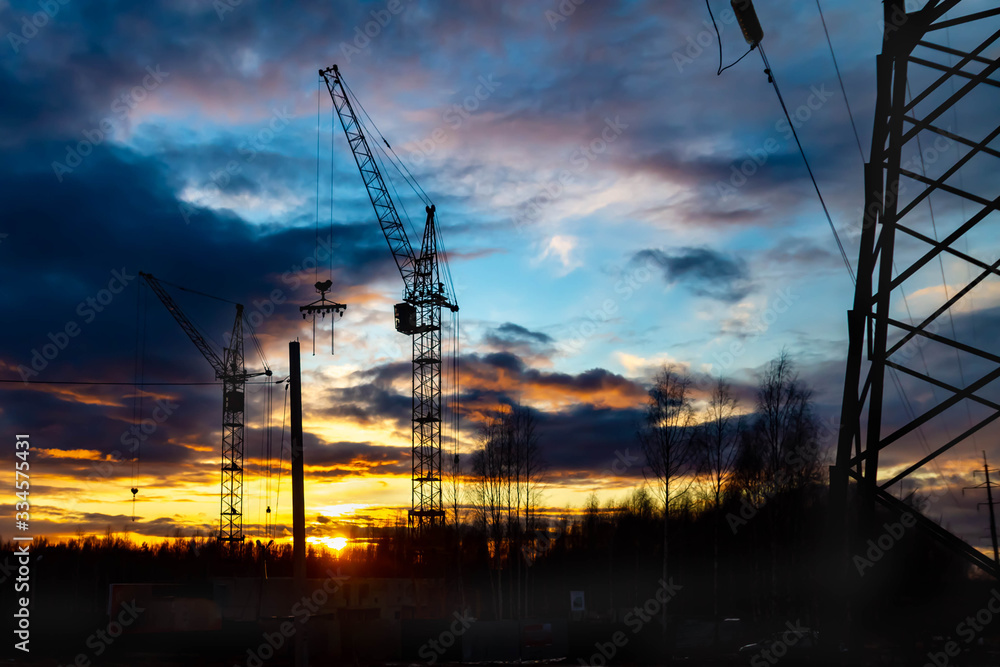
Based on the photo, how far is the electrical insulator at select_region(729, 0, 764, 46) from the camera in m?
13.5

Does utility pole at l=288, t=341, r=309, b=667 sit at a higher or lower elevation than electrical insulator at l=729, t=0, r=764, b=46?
lower

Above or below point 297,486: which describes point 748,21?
above

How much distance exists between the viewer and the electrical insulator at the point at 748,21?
13469mm

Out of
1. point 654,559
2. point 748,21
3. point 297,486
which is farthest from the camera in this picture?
point 654,559

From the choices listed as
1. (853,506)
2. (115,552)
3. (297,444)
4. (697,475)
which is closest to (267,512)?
(115,552)

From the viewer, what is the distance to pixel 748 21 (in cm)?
1353

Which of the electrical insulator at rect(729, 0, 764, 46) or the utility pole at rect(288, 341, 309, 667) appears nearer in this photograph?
the electrical insulator at rect(729, 0, 764, 46)

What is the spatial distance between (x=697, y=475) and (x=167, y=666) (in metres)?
35.9

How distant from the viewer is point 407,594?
3346 inches

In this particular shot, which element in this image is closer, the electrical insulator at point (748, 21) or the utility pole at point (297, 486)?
the electrical insulator at point (748, 21)

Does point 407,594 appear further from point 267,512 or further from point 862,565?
point 862,565

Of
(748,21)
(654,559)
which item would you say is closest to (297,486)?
(748,21)

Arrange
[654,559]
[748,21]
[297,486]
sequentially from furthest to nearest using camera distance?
[654,559], [297,486], [748,21]

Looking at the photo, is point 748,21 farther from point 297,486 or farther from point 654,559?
point 654,559
